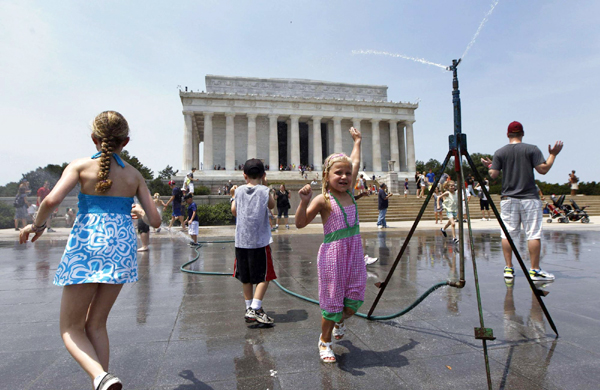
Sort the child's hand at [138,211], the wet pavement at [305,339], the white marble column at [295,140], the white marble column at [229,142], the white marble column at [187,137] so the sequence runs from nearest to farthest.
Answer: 1. the wet pavement at [305,339]
2. the child's hand at [138,211]
3. the white marble column at [187,137]
4. the white marble column at [229,142]
5. the white marble column at [295,140]

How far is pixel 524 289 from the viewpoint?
490 cm

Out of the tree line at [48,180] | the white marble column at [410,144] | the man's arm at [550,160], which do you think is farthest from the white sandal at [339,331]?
the white marble column at [410,144]

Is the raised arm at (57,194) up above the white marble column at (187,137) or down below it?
below

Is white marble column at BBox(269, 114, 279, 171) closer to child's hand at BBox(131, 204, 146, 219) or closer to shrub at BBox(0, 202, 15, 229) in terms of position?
shrub at BBox(0, 202, 15, 229)

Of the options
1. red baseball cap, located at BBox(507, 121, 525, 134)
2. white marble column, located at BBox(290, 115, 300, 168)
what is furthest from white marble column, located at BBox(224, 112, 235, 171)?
red baseball cap, located at BBox(507, 121, 525, 134)

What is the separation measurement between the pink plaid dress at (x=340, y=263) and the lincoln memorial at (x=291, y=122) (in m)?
44.1

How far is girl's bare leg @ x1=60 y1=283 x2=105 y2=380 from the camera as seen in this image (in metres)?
2.22

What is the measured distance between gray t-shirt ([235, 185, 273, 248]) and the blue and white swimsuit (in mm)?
1494

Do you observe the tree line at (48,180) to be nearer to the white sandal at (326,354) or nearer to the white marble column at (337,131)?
the white sandal at (326,354)

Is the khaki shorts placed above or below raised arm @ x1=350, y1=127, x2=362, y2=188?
below

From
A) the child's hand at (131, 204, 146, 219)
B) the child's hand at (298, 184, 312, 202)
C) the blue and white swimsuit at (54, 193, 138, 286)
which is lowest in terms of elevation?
the blue and white swimsuit at (54, 193, 138, 286)

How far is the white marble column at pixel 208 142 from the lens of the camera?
47.5 metres

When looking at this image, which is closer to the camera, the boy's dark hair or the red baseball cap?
the boy's dark hair

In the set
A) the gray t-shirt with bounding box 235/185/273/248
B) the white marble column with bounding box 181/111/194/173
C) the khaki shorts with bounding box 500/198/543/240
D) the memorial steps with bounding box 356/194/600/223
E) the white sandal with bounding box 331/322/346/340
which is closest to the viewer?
the white sandal with bounding box 331/322/346/340
